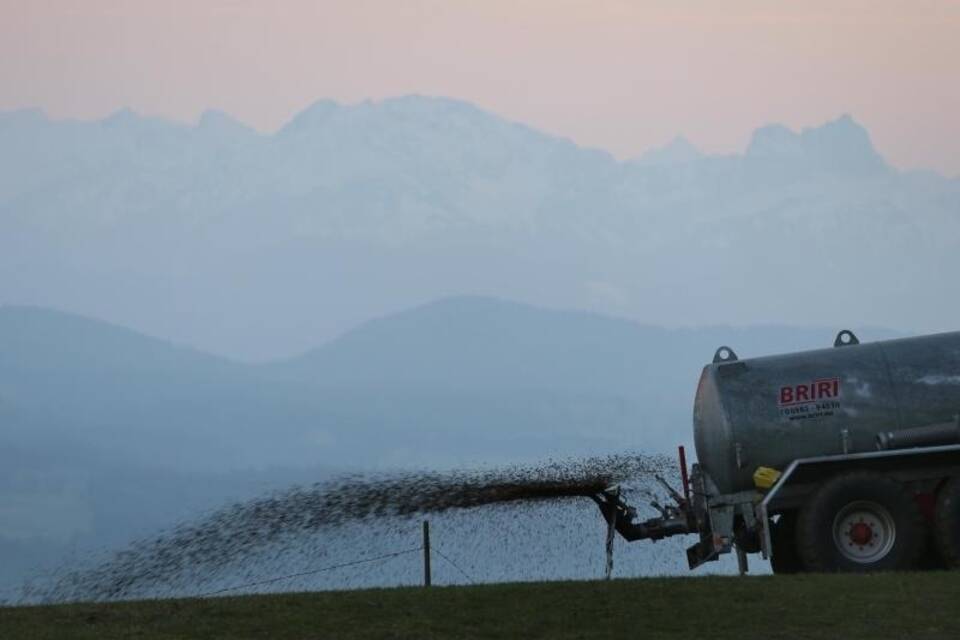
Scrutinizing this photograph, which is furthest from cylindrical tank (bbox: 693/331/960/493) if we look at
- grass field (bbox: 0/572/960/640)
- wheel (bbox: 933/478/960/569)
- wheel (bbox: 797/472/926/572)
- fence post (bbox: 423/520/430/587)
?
fence post (bbox: 423/520/430/587)

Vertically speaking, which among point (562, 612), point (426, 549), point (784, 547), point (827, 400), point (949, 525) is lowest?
point (562, 612)

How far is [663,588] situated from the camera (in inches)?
862

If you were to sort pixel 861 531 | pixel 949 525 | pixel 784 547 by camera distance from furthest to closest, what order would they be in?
pixel 784 547
pixel 861 531
pixel 949 525

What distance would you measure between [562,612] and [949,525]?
21.9 ft

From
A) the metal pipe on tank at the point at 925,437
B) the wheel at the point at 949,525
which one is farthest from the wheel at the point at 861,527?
the metal pipe on tank at the point at 925,437

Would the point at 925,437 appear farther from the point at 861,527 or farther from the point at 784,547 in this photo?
the point at 784,547

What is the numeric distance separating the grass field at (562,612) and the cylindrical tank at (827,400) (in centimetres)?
278

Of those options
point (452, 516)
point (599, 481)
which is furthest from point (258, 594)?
point (599, 481)

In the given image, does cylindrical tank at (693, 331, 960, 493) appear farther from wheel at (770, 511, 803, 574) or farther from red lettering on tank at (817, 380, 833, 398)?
wheel at (770, 511, 803, 574)

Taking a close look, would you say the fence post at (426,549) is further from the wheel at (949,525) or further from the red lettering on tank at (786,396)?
the wheel at (949,525)

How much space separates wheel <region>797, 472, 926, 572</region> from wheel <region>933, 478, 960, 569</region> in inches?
10.4

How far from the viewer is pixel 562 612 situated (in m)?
20.5

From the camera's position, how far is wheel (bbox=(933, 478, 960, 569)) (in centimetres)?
2383

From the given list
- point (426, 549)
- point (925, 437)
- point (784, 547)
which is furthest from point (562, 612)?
point (925, 437)
